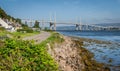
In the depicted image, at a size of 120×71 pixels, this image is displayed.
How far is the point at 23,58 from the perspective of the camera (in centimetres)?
1238

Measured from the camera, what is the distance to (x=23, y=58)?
1238 centimetres

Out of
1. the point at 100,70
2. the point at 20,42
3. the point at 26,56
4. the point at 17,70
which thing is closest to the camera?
the point at 17,70

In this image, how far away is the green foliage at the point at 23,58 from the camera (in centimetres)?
1208

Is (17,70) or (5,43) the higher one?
(5,43)

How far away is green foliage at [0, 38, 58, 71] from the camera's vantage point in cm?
1208

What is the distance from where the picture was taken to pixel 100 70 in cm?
3650

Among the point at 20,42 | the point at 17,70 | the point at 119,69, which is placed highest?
the point at 20,42

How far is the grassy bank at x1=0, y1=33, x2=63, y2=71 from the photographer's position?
1208 centimetres

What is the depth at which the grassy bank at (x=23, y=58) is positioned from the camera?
1208 cm

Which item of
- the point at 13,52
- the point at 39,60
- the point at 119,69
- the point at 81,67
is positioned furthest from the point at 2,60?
the point at 119,69

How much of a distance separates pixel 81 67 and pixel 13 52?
24910 mm

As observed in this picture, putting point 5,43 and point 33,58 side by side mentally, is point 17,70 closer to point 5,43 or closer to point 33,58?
point 33,58

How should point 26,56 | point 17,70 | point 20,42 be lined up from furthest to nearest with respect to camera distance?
1. point 20,42
2. point 26,56
3. point 17,70

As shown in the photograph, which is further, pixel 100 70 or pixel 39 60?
pixel 100 70
